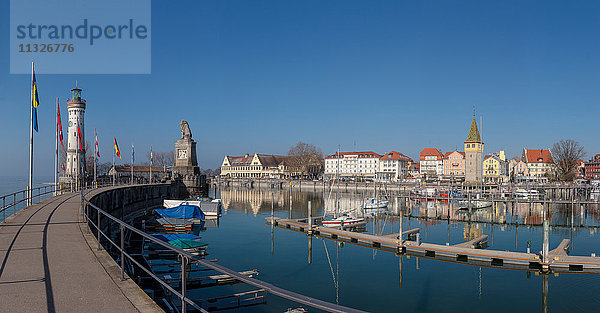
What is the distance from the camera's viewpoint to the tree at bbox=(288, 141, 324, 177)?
15925 cm

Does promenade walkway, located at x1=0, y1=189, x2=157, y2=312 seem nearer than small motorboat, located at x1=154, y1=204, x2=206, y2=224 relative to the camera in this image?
Yes

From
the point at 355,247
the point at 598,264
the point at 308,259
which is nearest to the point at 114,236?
the point at 308,259

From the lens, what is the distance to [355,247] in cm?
3278

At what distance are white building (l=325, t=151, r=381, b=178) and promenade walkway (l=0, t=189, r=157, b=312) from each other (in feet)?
487

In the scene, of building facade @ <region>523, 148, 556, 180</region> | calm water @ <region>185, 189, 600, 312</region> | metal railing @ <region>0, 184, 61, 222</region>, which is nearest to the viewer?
calm water @ <region>185, 189, 600, 312</region>

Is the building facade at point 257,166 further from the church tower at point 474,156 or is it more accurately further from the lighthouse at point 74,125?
the lighthouse at point 74,125

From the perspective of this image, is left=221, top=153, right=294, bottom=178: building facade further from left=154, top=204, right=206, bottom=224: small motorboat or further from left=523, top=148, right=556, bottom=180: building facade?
left=154, top=204, right=206, bottom=224: small motorboat

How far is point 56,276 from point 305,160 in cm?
15157

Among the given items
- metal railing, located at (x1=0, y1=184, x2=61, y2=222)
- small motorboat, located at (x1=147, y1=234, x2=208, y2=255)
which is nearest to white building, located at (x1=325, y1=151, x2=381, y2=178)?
metal railing, located at (x1=0, y1=184, x2=61, y2=222)

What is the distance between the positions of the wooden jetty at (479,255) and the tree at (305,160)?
12295cm

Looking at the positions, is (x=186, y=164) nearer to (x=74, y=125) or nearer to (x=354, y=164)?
(x=74, y=125)

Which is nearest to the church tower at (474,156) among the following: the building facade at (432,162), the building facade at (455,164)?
the building facade at (455,164)

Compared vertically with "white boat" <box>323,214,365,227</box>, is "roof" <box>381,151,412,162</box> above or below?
above

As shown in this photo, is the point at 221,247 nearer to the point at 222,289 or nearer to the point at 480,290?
the point at 222,289
